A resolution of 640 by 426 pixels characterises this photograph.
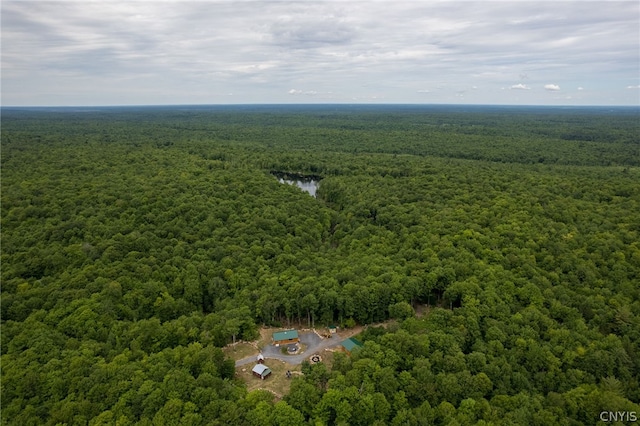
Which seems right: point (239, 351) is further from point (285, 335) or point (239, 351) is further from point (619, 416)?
point (619, 416)

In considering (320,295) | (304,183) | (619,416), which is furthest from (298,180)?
(619,416)

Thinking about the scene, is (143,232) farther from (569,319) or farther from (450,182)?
(450,182)

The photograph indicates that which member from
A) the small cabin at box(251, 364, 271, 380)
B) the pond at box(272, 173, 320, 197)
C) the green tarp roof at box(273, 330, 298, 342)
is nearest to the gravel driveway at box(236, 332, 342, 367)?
the green tarp roof at box(273, 330, 298, 342)

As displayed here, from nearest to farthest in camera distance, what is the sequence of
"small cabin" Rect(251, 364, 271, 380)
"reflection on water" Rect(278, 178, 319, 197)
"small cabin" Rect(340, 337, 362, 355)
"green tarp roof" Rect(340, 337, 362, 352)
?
"small cabin" Rect(251, 364, 271, 380) < "small cabin" Rect(340, 337, 362, 355) < "green tarp roof" Rect(340, 337, 362, 352) < "reflection on water" Rect(278, 178, 319, 197)

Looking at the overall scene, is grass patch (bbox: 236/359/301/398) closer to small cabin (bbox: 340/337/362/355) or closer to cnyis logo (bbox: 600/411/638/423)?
small cabin (bbox: 340/337/362/355)

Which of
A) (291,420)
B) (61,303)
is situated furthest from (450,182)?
(61,303)

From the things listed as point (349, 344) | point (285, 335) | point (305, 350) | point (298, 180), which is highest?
point (298, 180)
